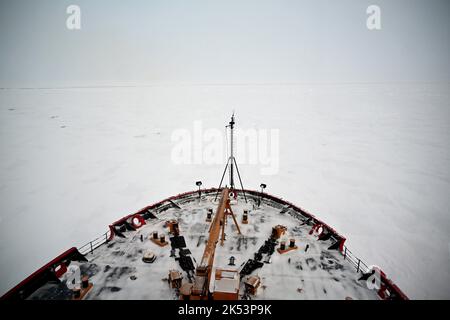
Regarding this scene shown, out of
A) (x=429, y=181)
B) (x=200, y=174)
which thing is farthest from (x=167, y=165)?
(x=429, y=181)

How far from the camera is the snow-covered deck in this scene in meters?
10.3

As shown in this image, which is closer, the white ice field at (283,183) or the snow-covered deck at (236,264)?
the snow-covered deck at (236,264)

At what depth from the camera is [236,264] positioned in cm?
1208

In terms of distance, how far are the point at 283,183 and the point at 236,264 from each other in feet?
62.6

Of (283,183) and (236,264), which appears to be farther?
(283,183)

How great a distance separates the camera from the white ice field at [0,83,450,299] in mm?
17000

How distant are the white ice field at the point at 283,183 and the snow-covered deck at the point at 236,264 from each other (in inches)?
224

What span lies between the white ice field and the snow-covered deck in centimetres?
570

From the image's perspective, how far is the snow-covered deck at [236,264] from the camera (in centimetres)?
1034

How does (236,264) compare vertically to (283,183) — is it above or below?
below

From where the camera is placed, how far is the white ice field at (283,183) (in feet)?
55.8

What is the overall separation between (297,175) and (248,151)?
13.6 meters

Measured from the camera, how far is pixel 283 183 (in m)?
29.7

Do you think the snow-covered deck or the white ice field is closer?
the snow-covered deck
